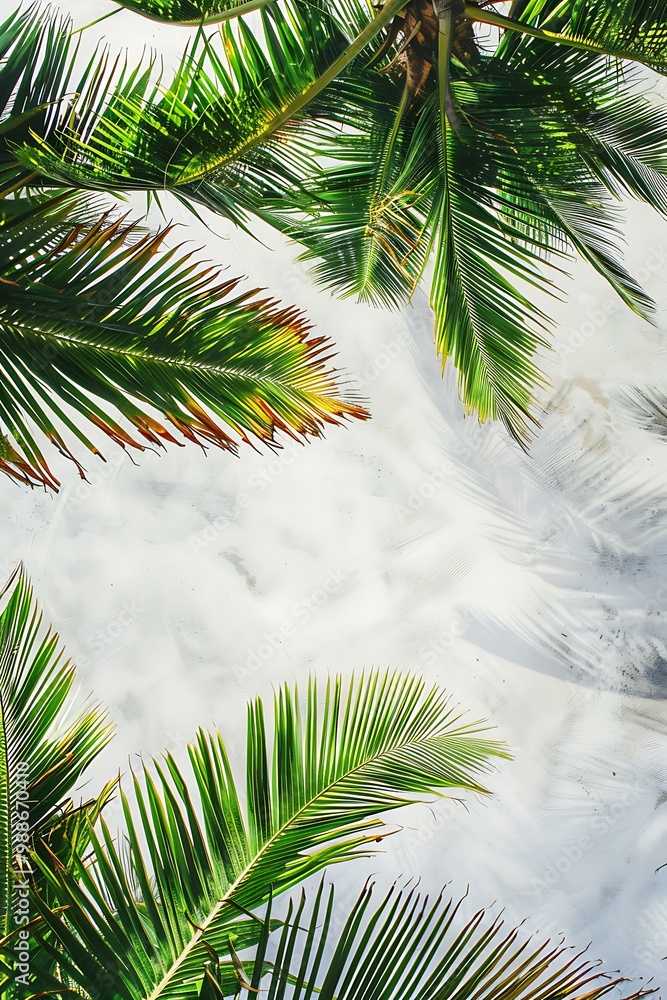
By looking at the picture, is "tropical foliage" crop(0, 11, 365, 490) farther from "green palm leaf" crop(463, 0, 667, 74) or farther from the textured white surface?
the textured white surface

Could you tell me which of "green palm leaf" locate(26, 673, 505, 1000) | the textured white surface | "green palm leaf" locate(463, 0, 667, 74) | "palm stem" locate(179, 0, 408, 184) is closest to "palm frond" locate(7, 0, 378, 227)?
"palm stem" locate(179, 0, 408, 184)

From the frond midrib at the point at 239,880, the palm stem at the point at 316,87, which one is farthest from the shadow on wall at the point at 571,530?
the frond midrib at the point at 239,880

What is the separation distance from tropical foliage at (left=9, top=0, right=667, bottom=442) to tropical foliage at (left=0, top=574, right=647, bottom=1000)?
1.47 m

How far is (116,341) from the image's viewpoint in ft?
6.27

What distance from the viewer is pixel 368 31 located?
2496 millimetres

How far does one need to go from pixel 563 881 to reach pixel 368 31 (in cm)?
576

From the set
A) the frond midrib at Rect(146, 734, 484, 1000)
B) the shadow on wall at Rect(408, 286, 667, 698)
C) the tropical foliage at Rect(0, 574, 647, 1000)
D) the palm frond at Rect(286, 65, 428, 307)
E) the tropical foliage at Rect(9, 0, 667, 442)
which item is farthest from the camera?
the shadow on wall at Rect(408, 286, 667, 698)

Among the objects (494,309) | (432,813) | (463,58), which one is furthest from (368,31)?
(432,813)

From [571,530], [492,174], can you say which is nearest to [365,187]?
[492,174]

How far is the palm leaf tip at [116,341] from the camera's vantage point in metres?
Answer: 1.87

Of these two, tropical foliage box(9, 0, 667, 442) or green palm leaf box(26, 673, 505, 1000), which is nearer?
green palm leaf box(26, 673, 505, 1000)

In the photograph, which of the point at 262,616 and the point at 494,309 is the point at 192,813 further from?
the point at 262,616

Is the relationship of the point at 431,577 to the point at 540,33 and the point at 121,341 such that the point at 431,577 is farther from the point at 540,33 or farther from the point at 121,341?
the point at 121,341

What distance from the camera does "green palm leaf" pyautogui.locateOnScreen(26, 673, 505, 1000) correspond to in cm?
174
